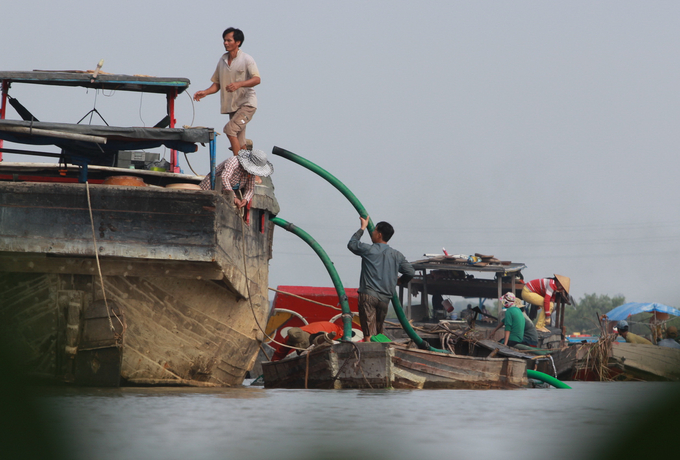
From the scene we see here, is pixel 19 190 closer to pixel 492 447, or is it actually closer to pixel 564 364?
pixel 492 447

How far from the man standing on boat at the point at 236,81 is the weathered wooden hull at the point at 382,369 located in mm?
2629

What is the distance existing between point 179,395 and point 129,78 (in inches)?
154

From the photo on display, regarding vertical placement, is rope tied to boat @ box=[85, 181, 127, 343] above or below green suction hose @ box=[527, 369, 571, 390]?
above

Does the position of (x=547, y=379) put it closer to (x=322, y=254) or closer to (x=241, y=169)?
(x=322, y=254)

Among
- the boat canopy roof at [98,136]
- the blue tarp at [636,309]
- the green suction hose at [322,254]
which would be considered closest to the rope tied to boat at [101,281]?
the boat canopy roof at [98,136]

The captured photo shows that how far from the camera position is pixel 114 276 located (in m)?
7.26

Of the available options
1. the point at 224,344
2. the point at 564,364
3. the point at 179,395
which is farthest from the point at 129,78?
the point at 564,364

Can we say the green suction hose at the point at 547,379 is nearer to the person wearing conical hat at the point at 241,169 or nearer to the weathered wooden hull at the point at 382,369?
the weathered wooden hull at the point at 382,369

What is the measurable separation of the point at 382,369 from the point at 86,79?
470 centimetres

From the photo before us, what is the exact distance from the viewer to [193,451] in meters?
3.54

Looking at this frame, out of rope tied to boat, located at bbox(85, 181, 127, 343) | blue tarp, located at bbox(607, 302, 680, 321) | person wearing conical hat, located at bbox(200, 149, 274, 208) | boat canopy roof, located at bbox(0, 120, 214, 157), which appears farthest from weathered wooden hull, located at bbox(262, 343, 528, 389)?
blue tarp, located at bbox(607, 302, 680, 321)

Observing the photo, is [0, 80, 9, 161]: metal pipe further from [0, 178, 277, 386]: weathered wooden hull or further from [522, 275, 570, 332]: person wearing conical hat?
[522, 275, 570, 332]: person wearing conical hat

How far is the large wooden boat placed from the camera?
6891 millimetres

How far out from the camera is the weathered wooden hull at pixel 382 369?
27.5 feet
